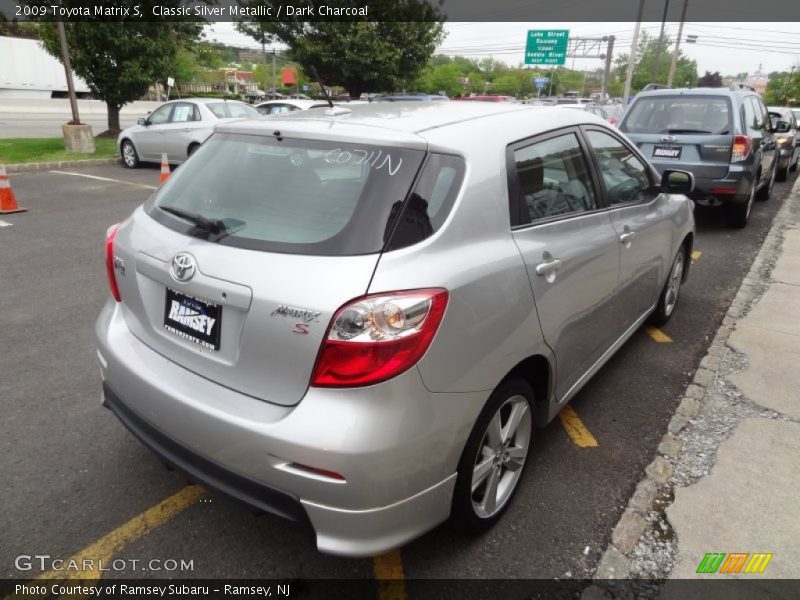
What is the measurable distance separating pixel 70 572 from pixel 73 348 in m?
2.16

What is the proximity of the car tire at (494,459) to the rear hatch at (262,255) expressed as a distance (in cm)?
73

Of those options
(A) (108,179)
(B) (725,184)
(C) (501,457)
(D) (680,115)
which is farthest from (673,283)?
(A) (108,179)

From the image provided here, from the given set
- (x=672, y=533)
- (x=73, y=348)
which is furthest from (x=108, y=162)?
(x=672, y=533)

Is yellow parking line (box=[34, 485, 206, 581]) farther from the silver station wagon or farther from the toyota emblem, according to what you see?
the toyota emblem

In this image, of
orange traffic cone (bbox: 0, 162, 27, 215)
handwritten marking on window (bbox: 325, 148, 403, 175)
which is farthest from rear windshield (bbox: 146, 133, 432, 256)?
orange traffic cone (bbox: 0, 162, 27, 215)

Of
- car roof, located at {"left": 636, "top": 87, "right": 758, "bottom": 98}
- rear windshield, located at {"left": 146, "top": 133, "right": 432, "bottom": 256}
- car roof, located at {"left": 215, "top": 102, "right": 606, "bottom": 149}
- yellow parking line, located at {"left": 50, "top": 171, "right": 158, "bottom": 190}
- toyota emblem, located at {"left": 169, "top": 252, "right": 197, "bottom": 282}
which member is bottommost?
yellow parking line, located at {"left": 50, "top": 171, "right": 158, "bottom": 190}

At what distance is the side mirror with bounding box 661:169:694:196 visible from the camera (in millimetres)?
3932

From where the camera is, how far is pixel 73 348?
3.96 metres

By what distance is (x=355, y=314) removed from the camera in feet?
5.72

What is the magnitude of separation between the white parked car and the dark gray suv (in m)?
7.94

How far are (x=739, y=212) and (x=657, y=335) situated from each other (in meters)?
4.61

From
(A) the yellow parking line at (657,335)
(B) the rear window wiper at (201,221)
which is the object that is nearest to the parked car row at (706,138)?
(A) the yellow parking line at (657,335)

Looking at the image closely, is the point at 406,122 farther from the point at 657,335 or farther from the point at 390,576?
the point at 657,335

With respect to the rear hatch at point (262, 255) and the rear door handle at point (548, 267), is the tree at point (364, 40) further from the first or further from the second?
the rear door handle at point (548, 267)
